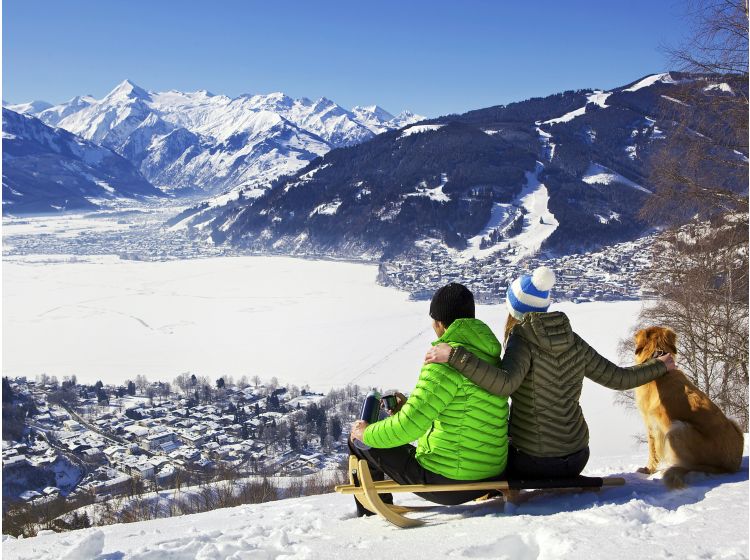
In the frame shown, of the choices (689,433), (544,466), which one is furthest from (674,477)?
(544,466)

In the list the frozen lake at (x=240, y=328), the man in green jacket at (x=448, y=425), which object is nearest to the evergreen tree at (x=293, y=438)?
the frozen lake at (x=240, y=328)

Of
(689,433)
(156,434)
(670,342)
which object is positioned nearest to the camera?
(689,433)

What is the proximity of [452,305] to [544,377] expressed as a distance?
660 millimetres

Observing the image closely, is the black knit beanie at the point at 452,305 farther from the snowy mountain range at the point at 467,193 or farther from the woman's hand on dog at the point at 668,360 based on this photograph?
the snowy mountain range at the point at 467,193

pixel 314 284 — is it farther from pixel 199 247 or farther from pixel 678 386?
pixel 678 386

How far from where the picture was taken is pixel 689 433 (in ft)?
10.8

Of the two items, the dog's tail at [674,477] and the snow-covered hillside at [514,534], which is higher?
the dog's tail at [674,477]

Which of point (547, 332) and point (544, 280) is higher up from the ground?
point (544, 280)

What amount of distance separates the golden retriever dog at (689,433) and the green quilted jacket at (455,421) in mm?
925

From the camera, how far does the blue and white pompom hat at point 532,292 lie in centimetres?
323

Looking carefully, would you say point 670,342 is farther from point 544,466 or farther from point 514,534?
point 514,534

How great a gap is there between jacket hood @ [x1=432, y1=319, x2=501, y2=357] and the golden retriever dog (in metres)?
1.19

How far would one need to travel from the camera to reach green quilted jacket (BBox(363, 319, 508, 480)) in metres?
3.05

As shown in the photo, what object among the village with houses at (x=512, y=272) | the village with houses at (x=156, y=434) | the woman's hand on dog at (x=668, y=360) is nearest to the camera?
the woman's hand on dog at (x=668, y=360)
